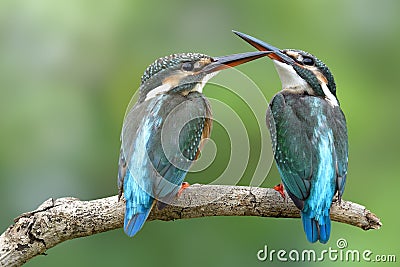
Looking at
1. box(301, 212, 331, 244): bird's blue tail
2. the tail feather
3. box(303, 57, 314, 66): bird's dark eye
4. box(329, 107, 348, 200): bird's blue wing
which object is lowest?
box(301, 212, 331, 244): bird's blue tail

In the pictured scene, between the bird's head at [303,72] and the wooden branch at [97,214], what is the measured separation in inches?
23.7

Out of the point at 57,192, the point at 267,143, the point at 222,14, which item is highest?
the point at 222,14

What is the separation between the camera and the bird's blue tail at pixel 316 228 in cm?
398

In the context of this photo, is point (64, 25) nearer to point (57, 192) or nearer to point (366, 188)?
point (57, 192)

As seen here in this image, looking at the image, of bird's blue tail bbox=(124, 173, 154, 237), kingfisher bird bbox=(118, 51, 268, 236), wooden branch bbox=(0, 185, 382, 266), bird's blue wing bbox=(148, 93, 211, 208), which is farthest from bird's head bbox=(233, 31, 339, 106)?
bird's blue tail bbox=(124, 173, 154, 237)

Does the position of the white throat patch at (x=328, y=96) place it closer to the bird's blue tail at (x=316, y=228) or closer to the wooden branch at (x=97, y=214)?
the wooden branch at (x=97, y=214)

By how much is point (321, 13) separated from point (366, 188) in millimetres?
1082

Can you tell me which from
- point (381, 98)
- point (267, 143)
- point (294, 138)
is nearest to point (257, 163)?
point (267, 143)

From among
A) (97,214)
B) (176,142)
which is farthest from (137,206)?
(176,142)

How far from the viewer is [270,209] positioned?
4.14 metres

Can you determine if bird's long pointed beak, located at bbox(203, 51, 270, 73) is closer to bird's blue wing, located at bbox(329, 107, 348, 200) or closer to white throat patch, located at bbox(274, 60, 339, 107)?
white throat patch, located at bbox(274, 60, 339, 107)

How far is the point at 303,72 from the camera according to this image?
440cm

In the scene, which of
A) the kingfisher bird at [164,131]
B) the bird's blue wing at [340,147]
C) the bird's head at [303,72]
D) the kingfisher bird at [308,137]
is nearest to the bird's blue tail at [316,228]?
the kingfisher bird at [308,137]

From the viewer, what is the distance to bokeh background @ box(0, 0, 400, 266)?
507 centimetres
